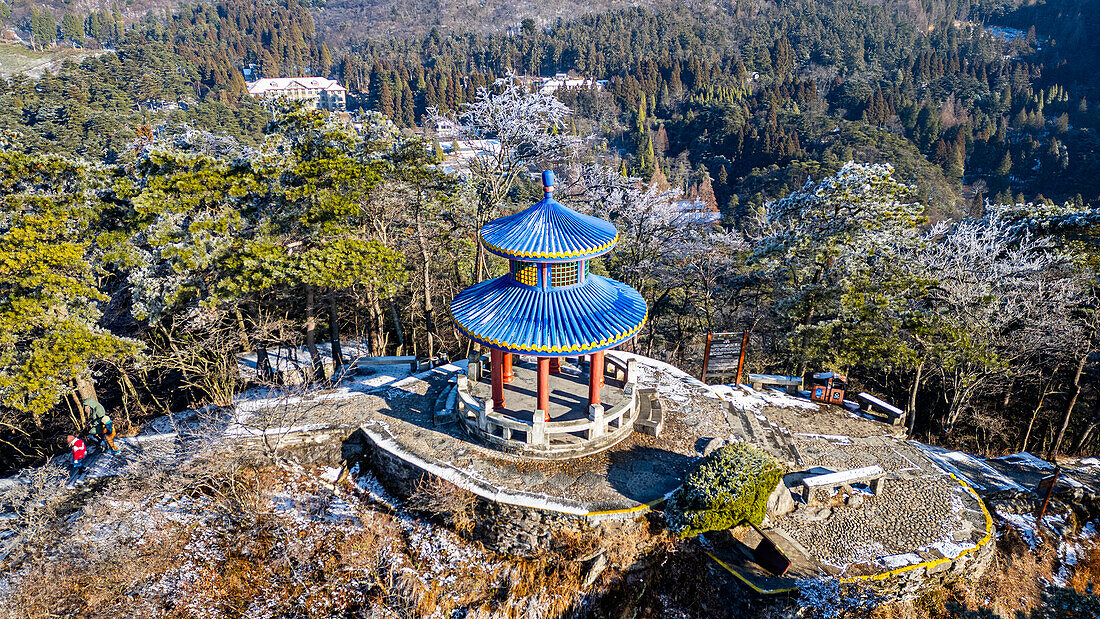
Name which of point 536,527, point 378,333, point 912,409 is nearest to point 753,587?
point 536,527

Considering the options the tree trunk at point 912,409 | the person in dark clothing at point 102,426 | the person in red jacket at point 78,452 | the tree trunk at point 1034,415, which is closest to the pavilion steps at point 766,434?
the tree trunk at point 912,409

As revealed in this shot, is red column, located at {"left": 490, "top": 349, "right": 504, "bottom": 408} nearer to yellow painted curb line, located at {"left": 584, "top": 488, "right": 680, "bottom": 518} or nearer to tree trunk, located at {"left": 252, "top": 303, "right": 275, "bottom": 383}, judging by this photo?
yellow painted curb line, located at {"left": 584, "top": 488, "right": 680, "bottom": 518}

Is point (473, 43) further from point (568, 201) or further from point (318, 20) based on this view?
point (568, 201)

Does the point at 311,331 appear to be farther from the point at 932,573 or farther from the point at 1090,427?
the point at 1090,427

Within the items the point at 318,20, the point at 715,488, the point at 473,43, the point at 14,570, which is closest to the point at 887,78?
the point at 473,43

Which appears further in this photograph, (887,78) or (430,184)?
(887,78)
